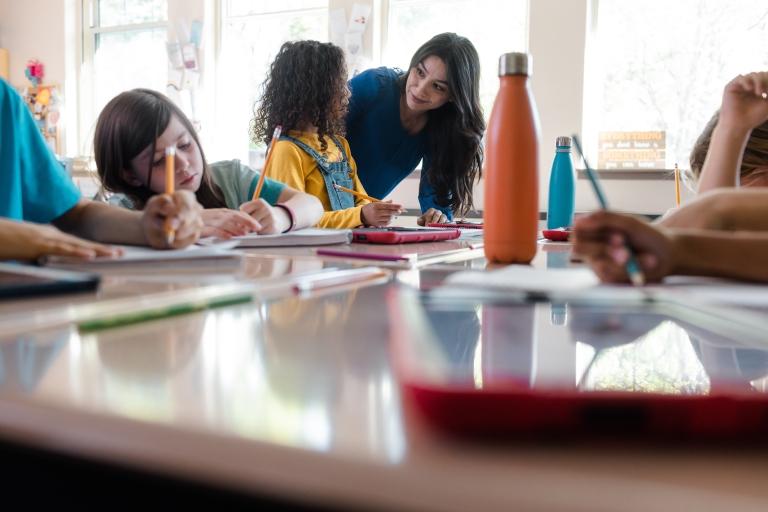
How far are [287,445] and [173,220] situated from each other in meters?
0.61

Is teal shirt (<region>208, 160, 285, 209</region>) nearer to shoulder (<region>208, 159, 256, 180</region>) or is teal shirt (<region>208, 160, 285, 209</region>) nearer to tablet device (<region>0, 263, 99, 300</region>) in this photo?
shoulder (<region>208, 159, 256, 180</region>)

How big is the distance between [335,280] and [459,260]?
296 mm

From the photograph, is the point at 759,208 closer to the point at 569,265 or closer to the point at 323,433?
the point at 569,265

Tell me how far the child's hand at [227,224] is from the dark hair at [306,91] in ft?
3.00

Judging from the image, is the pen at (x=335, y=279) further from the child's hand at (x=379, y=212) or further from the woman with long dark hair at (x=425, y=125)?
the woman with long dark hair at (x=425, y=125)

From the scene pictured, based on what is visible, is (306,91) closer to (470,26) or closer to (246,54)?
(470,26)

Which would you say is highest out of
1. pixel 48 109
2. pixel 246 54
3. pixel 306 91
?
pixel 246 54

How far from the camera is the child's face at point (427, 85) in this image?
6.96 ft

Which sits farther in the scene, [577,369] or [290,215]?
[290,215]

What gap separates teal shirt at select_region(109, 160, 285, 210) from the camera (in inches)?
63.6

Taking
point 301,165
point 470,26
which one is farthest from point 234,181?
point 470,26

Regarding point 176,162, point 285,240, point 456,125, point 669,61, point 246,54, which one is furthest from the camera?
point 246,54

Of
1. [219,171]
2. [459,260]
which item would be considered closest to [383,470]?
[459,260]

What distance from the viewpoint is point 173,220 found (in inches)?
30.5
